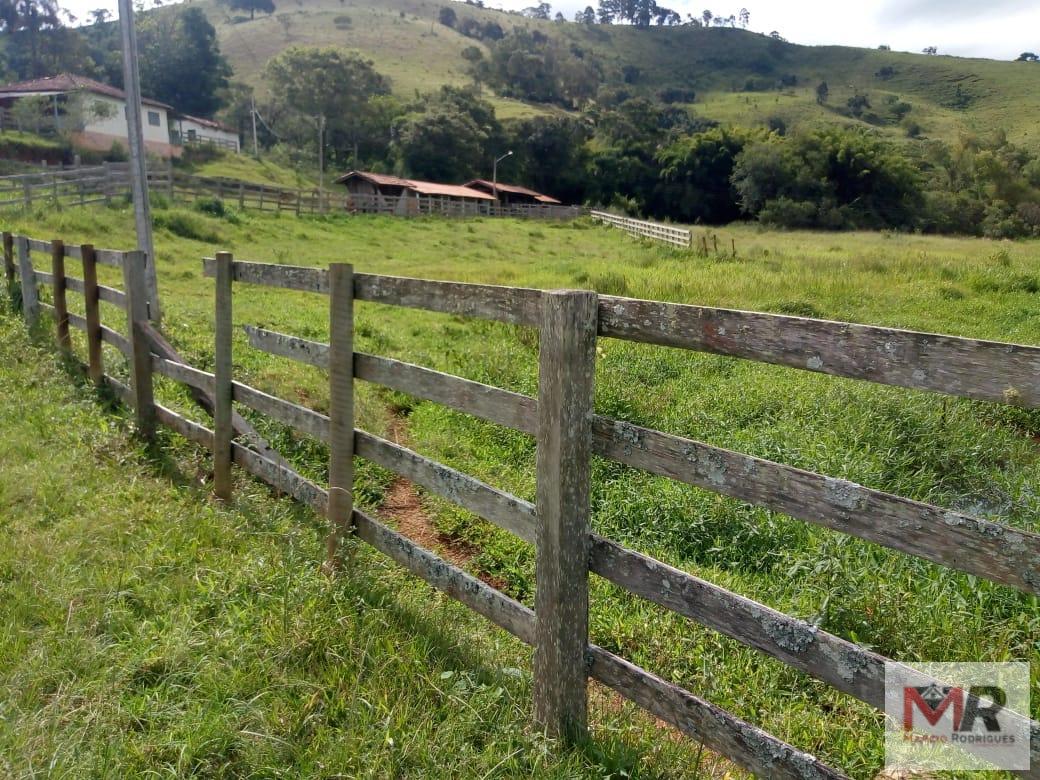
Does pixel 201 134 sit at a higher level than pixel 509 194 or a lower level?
higher

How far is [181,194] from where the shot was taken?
27.5 metres

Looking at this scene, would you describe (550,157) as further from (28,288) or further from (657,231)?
(28,288)

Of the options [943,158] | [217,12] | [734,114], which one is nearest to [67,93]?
[943,158]

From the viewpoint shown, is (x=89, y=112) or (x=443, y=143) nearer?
(x=89, y=112)

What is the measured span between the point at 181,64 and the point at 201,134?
15407 mm

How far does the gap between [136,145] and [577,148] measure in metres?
67.7

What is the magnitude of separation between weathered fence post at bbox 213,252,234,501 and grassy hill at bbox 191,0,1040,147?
85773 mm

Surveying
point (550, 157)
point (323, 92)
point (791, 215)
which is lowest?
point (791, 215)

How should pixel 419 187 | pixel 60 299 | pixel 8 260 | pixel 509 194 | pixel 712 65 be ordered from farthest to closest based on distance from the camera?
pixel 712 65, pixel 509 194, pixel 419 187, pixel 8 260, pixel 60 299

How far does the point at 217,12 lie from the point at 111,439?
17839 cm

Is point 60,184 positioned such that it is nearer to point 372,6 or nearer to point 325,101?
point 325,101

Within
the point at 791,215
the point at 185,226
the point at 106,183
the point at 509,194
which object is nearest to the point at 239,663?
the point at 185,226

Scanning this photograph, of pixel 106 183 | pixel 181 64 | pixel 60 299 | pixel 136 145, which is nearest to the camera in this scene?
pixel 60 299

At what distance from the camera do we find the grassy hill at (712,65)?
10419cm
